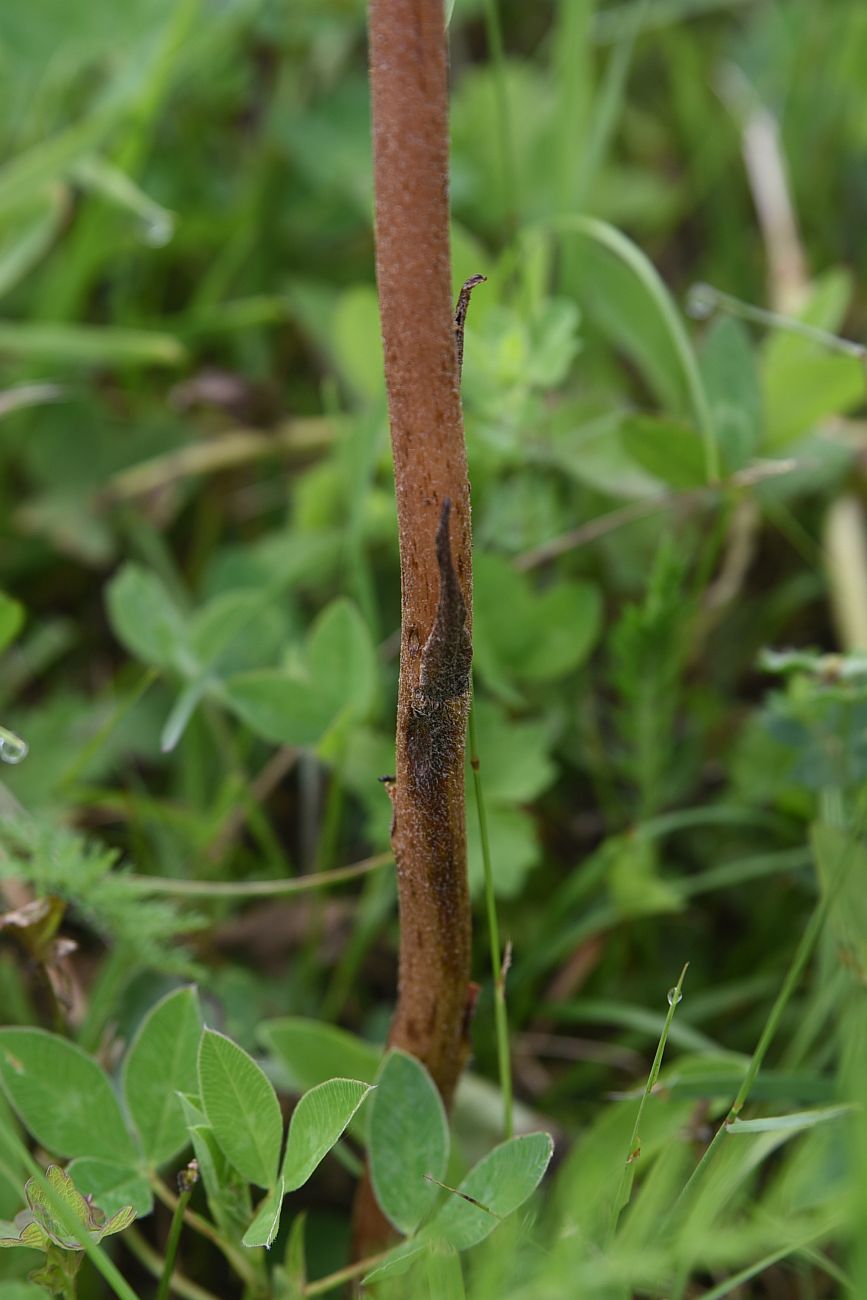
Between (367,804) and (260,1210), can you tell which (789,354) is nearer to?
(367,804)

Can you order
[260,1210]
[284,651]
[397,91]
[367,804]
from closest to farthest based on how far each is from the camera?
[397,91], [260,1210], [367,804], [284,651]

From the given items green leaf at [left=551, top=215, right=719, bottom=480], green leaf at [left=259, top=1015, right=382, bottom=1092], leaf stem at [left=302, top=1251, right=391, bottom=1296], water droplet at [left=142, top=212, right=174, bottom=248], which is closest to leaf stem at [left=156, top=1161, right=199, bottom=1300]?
leaf stem at [left=302, top=1251, right=391, bottom=1296]

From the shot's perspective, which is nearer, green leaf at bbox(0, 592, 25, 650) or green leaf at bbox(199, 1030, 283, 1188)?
green leaf at bbox(199, 1030, 283, 1188)

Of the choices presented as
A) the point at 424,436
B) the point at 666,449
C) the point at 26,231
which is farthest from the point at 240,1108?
the point at 26,231

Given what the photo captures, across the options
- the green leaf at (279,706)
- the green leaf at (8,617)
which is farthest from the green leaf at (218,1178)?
the green leaf at (8,617)

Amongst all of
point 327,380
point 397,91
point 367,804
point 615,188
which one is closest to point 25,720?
point 367,804

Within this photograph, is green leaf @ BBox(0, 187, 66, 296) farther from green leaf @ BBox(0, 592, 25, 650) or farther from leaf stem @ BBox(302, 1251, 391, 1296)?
leaf stem @ BBox(302, 1251, 391, 1296)

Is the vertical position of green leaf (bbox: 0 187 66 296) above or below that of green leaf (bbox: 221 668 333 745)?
above
